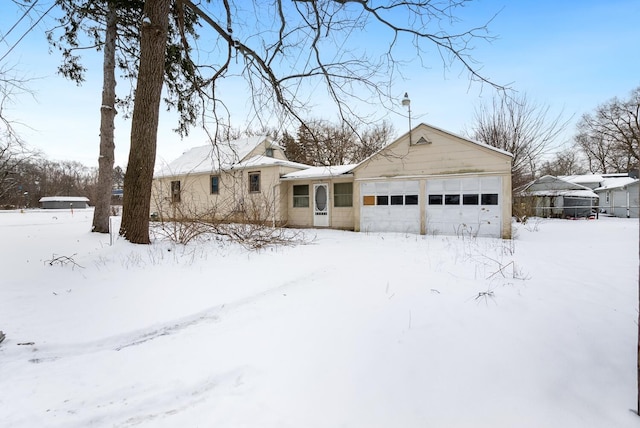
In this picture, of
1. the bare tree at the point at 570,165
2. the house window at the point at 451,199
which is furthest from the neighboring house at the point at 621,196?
the house window at the point at 451,199

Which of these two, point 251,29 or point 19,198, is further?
point 19,198

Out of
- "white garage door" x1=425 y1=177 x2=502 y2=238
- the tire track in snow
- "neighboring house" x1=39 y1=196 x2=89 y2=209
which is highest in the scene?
"neighboring house" x1=39 y1=196 x2=89 y2=209

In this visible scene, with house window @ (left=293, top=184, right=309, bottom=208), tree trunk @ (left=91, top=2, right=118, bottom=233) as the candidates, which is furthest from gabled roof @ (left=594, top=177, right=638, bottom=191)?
tree trunk @ (left=91, top=2, right=118, bottom=233)

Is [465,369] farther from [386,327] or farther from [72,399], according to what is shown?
[72,399]

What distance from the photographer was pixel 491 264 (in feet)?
18.9

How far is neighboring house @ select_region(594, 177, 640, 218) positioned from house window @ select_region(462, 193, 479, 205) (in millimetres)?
16273

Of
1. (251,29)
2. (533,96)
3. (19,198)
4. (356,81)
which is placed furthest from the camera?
(19,198)

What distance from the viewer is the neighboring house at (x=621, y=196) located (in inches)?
817

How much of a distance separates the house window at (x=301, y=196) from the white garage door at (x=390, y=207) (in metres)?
3.26

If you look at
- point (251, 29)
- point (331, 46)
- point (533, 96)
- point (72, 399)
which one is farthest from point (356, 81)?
point (533, 96)

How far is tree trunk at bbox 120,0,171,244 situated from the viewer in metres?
6.15

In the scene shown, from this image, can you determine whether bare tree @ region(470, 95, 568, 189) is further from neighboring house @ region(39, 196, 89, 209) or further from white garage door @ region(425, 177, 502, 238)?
neighboring house @ region(39, 196, 89, 209)

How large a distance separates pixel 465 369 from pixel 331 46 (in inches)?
222

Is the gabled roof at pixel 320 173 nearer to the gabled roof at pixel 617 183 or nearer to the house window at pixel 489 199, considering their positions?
the house window at pixel 489 199
